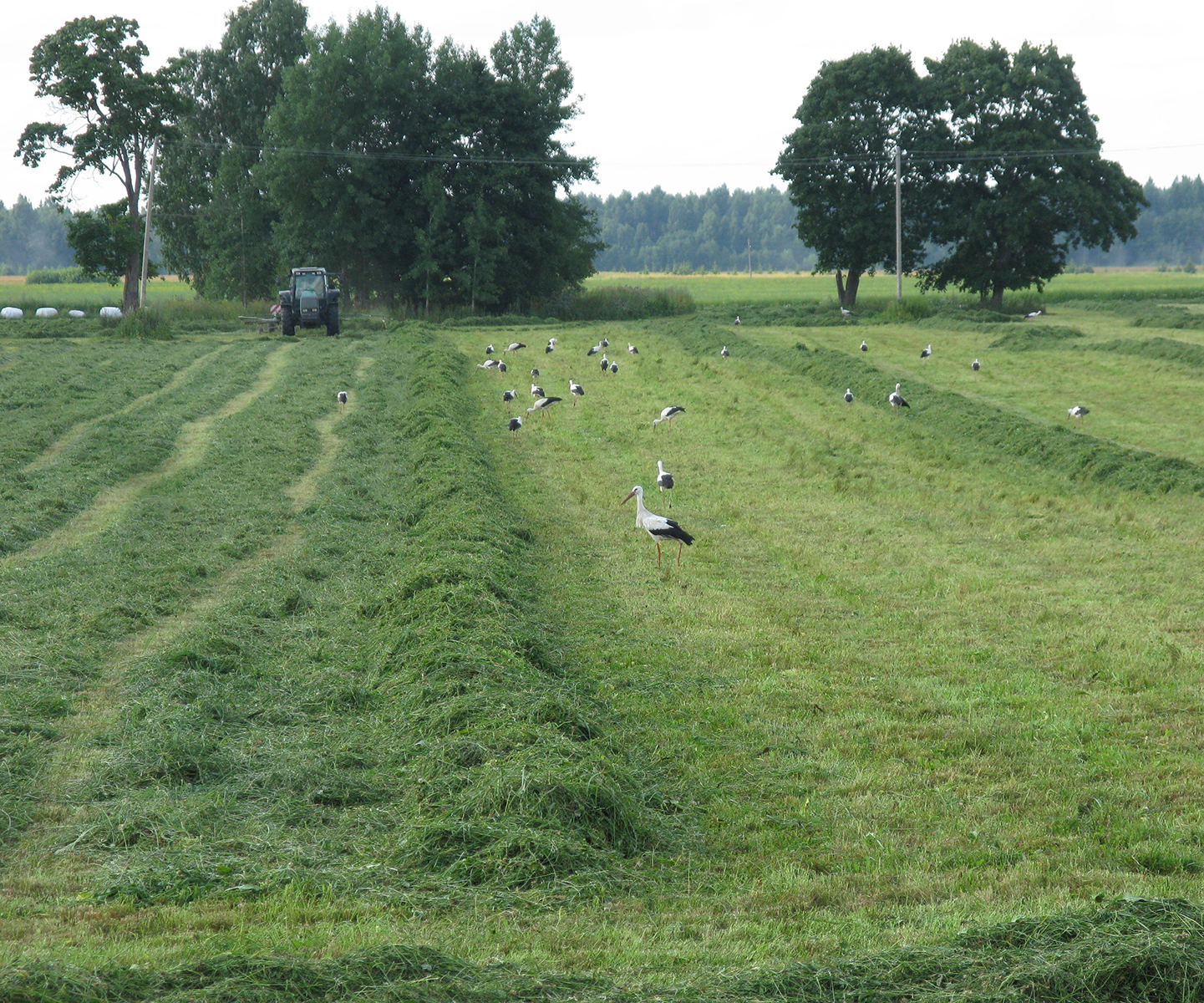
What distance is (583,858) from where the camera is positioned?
6.22 meters

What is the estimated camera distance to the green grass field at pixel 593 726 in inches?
201

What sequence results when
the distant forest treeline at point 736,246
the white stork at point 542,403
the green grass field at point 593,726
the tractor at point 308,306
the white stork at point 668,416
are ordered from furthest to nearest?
the distant forest treeline at point 736,246
the tractor at point 308,306
the white stork at point 542,403
the white stork at point 668,416
the green grass field at point 593,726

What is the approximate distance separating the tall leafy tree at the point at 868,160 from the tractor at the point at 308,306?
3145cm

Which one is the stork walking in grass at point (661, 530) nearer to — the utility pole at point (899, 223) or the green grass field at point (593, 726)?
the green grass field at point (593, 726)

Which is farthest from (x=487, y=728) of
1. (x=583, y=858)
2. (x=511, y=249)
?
(x=511, y=249)

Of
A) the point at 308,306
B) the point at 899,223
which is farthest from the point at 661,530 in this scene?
the point at 899,223

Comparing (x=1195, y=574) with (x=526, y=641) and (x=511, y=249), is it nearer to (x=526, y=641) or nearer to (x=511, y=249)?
(x=526, y=641)

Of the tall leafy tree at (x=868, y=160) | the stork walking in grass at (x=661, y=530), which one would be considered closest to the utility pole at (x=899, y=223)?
the tall leafy tree at (x=868, y=160)

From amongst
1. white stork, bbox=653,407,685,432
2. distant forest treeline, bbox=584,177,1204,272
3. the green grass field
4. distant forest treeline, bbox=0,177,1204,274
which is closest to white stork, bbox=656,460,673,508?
the green grass field

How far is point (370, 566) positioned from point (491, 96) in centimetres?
5541

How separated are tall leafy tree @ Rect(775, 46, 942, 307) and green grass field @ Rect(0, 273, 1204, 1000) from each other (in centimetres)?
4597

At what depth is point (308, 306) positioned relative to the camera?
46562mm

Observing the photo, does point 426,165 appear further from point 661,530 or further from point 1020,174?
point 661,530

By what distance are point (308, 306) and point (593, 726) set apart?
42059 mm
